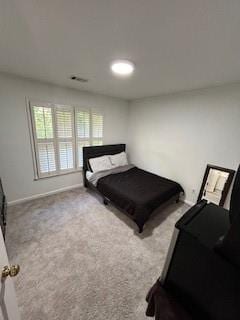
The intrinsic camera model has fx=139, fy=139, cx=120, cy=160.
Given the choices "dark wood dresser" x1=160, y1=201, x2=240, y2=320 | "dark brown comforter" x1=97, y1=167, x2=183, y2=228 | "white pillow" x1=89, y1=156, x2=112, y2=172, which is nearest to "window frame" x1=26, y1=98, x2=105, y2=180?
"white pillow" x1=89, y1=156, x2=112, y2=172

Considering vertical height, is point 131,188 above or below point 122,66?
below

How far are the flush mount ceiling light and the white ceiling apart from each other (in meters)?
0.08

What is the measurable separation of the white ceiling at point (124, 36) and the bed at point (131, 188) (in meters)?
1.90

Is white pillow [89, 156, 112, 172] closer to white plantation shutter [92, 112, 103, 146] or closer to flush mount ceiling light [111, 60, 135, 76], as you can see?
white plantation shutter [92, 112, 103, 146]

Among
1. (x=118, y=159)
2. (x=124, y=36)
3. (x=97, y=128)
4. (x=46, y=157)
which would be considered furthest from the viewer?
(x=118, y=159)

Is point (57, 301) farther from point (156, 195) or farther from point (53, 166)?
point (53, 166)

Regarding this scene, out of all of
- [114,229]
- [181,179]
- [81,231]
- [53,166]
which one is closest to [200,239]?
[114,229]

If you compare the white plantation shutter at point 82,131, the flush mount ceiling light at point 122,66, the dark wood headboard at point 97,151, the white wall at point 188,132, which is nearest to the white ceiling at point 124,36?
the flush mount ceiling light at point 122,66

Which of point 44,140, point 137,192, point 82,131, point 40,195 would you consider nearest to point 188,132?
point 137,192

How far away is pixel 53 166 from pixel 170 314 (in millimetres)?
2979

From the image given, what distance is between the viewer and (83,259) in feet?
5.62

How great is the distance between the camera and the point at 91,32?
119cm

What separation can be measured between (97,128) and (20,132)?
1651mm

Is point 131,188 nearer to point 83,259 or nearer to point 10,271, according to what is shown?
point 83,259
